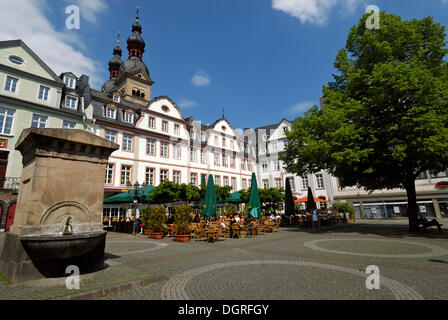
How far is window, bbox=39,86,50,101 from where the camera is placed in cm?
2094

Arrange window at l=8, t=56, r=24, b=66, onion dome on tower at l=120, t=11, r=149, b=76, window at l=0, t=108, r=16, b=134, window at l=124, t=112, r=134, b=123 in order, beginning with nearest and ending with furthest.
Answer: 1. window at l=0, t=108, r=16, b=134
2. window at l=8, t=56, r=24, b=66
3. window at l=124, t=112, r=134, b=123
4. onion dome on tower at l=120, t=11, r=149, b=76

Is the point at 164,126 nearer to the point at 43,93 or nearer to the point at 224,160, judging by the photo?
the point at 224,160

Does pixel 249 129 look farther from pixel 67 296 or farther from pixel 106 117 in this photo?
pixel 67 296

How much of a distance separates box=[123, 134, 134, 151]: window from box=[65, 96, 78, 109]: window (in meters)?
5.39

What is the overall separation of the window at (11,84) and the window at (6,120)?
1872mm

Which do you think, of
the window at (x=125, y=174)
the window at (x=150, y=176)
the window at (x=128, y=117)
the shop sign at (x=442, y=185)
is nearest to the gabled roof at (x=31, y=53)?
the window at (x=128, y=117)

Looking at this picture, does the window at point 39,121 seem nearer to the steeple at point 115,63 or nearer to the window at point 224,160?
the window at point 224,160

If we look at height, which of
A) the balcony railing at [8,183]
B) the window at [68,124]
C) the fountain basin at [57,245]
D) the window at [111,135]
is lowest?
the fountain basin at [57,245]

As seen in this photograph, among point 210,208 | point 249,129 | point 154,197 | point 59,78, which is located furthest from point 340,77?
point 249,129

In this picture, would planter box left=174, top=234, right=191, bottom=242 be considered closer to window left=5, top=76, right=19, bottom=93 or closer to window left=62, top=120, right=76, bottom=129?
Result: window left=62, top=120, right=76, bottom=129

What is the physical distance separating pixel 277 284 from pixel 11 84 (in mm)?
25273

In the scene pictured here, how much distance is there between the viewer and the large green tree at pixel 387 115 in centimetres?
1136

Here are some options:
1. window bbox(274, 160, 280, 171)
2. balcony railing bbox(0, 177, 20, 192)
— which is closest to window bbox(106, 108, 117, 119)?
balcony railing bbox(0, 177, 20, 192)

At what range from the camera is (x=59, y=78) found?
22375 millimetres
